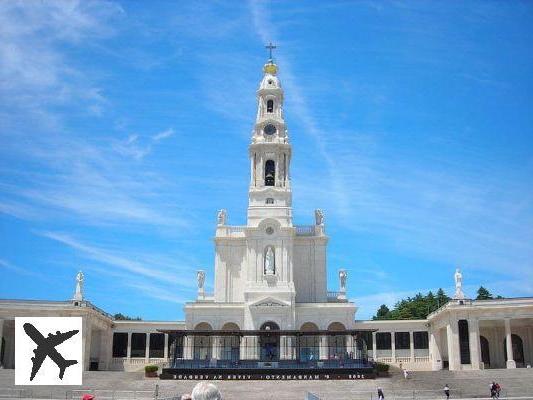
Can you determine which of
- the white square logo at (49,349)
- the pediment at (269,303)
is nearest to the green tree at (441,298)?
the pediment at (269,303)

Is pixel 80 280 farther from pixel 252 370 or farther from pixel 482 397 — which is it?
pixel 482 397

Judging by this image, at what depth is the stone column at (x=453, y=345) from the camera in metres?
63.3

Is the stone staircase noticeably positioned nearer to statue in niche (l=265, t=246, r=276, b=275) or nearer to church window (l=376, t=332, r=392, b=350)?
church window (l=376, t=332, r=392, b=350)

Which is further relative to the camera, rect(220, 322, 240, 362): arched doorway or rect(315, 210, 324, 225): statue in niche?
rect(315, 210, 324, 225): statue in niche

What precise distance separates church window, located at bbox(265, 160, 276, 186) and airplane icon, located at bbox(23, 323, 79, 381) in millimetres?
66262

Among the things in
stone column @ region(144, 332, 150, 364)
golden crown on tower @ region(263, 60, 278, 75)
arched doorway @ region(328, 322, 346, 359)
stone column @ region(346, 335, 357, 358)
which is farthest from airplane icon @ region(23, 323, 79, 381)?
golden crown on tower @ region(263, 60, 278, 75)

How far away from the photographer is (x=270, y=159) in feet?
249

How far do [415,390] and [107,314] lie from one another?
38296 millimetres

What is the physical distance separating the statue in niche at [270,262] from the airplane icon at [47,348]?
6044 cm

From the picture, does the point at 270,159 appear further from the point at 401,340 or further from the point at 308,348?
the point at 308,348

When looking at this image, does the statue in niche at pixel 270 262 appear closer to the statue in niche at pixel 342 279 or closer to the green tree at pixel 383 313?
the statue in niche at pixel 342 279

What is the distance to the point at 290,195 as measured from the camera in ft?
242

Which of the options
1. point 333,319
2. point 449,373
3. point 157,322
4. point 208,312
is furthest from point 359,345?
point 157,322

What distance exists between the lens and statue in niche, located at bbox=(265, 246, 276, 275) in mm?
69750
